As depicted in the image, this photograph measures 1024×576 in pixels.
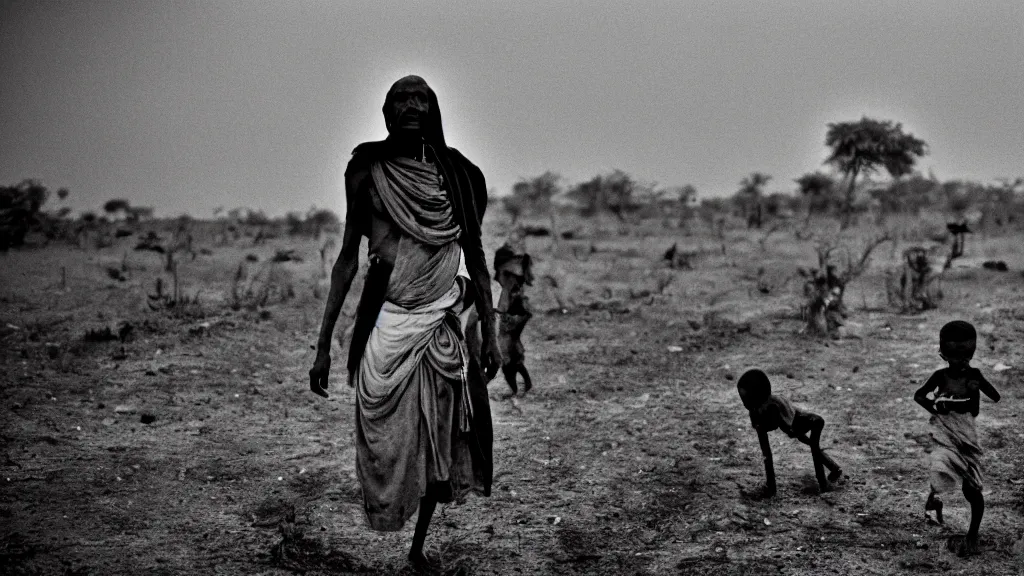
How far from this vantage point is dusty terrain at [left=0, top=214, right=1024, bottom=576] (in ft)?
15.4

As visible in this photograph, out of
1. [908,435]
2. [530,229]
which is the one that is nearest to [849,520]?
[908,435]

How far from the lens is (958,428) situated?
459 centimetres

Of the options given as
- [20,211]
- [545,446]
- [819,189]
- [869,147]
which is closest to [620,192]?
[819,189]

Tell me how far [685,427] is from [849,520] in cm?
196

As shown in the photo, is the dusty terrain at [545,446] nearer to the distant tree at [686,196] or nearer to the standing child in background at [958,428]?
the standing child in background at [958,428]

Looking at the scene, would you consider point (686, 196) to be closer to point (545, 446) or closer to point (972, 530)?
point (545, 446)

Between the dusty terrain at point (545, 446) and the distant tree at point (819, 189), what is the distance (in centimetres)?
1476

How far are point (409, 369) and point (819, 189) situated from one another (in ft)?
80.7

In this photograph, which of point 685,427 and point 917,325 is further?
point 917,325

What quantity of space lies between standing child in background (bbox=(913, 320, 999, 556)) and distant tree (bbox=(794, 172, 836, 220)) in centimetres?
2238

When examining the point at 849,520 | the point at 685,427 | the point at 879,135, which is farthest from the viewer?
the point at 879,135

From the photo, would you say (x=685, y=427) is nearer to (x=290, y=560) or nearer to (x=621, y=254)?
(x=290, y=560)

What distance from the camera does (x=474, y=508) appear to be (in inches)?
213

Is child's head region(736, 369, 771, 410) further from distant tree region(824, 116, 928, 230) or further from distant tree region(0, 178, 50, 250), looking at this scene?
distant tree region(824, 116, 928, 230)
